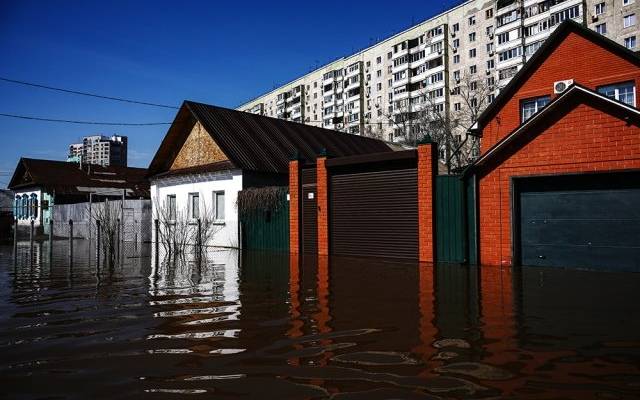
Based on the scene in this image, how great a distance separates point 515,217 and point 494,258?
123 centimetres

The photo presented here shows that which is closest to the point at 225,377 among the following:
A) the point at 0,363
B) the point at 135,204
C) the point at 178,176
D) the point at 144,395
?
the point at 144,395

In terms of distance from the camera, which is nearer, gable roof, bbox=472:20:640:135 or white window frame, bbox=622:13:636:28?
gable roof, bbox=472:20:640:135

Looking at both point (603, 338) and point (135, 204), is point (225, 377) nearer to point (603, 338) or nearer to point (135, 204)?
point (603, 338)

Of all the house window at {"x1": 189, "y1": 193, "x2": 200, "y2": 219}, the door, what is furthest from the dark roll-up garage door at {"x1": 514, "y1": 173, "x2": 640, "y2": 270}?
the house window at {"x1": 189, "y1": 193, "x2": 200, "y2": 219}

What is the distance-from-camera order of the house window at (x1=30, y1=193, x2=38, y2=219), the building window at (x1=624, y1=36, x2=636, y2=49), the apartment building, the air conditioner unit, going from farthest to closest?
the apartment building
the building window at (x1=624, y1=36, x2=636, y2=49)
the house window at (x1=30, y1=193, x2=38, y2=219)
the air conditioner unit

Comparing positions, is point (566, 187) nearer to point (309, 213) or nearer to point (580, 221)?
point (580, 221)

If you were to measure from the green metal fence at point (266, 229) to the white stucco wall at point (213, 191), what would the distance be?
0.65 m

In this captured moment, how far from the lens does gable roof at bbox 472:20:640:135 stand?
51.5ft

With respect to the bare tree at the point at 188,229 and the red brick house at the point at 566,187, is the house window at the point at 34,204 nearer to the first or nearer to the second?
the bare tree at the point at 188,229

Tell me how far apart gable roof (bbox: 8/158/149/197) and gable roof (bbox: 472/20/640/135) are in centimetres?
2551

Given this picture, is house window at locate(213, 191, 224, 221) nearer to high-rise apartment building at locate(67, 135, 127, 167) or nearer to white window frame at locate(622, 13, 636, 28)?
white window frame at locate(622, 13, 636, 28)

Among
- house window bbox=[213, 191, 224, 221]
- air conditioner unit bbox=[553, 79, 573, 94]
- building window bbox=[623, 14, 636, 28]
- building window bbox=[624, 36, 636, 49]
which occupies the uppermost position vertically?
building window bbox=[623, 14, 636, 28]

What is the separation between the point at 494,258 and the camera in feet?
39.6

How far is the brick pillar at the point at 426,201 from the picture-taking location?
42.9 feet
